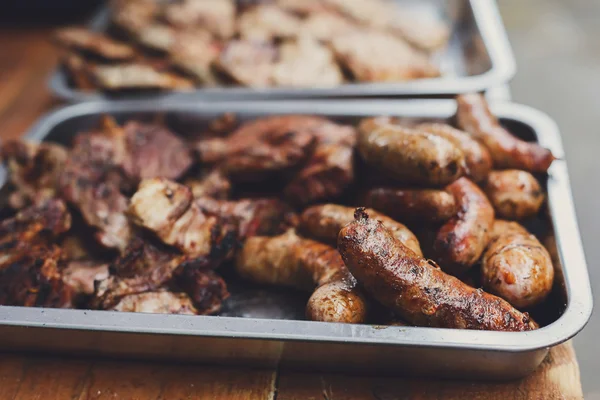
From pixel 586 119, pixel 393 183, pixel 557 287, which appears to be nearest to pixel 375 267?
pixel 393 183

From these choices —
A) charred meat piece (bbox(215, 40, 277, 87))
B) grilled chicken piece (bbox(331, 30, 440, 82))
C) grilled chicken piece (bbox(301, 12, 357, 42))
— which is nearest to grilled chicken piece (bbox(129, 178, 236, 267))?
charred meat piece (bbox(215, 40, 277, 87))

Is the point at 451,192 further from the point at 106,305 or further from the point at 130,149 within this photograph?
the point at 130,149

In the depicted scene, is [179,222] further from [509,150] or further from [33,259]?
[509,150]

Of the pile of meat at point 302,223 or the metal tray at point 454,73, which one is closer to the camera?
the pile of meat at point 302,223

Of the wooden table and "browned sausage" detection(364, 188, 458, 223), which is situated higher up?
"browned sausage" detection(364, 188, 458, 223)

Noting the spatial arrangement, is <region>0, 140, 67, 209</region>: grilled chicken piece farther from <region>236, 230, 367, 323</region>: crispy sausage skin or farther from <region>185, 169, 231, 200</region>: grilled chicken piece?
<region>236, 230, 367, 323</region>: crispy sausage skin

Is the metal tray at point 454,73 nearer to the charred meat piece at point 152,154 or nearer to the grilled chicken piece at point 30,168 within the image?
the charred meat piece at point 152,154

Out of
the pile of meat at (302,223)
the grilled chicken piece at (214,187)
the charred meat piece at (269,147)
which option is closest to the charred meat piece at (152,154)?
the pile of meat at (302,223)
